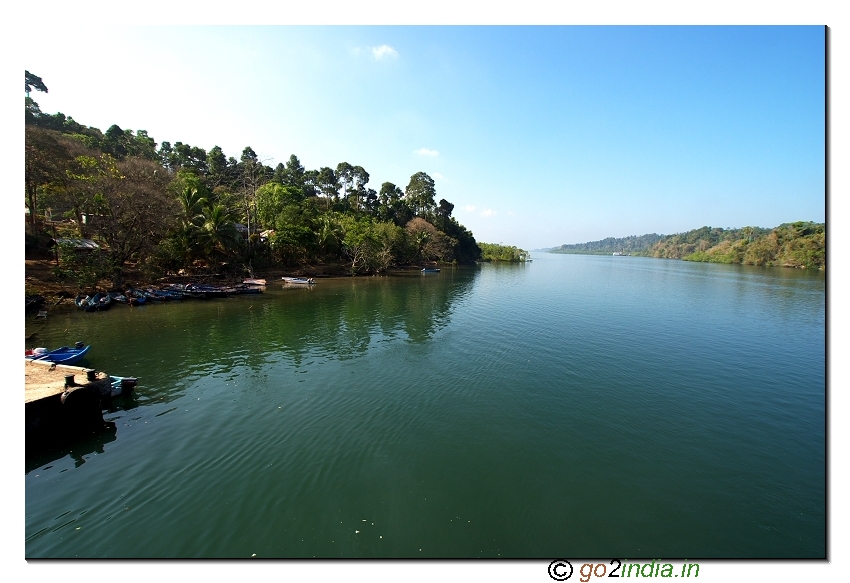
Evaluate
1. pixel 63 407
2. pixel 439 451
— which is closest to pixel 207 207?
pixel 63 407

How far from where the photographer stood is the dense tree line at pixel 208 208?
3494 cm

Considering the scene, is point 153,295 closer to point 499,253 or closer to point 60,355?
point 60,355

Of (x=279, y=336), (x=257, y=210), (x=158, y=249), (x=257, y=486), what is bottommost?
(x=257, y=486)

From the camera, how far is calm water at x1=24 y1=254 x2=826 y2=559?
8.38 m

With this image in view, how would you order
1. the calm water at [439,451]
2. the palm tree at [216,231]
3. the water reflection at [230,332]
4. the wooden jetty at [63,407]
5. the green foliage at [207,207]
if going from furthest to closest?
the palm tree at [216,231] → the green foliage at [207,207] → the water reflection at [230,332] → the wooden jetty at [63,407] → the calm water at [439,451]

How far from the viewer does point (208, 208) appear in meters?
48.6

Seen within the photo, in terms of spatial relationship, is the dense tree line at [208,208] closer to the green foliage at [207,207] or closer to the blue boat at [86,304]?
the green foliage at [207,207]

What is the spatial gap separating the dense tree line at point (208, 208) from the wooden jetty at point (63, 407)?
2866 centimetres

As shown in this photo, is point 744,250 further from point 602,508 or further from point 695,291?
point 602,508

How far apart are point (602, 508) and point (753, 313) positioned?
124ft

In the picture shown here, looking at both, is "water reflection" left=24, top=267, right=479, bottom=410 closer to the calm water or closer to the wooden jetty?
the calm water

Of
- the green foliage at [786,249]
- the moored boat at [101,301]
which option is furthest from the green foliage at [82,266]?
the green foliage at [786,249]

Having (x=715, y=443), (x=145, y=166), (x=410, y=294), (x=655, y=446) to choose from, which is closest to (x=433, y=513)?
(x=655, y=446)

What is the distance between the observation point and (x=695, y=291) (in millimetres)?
52031
